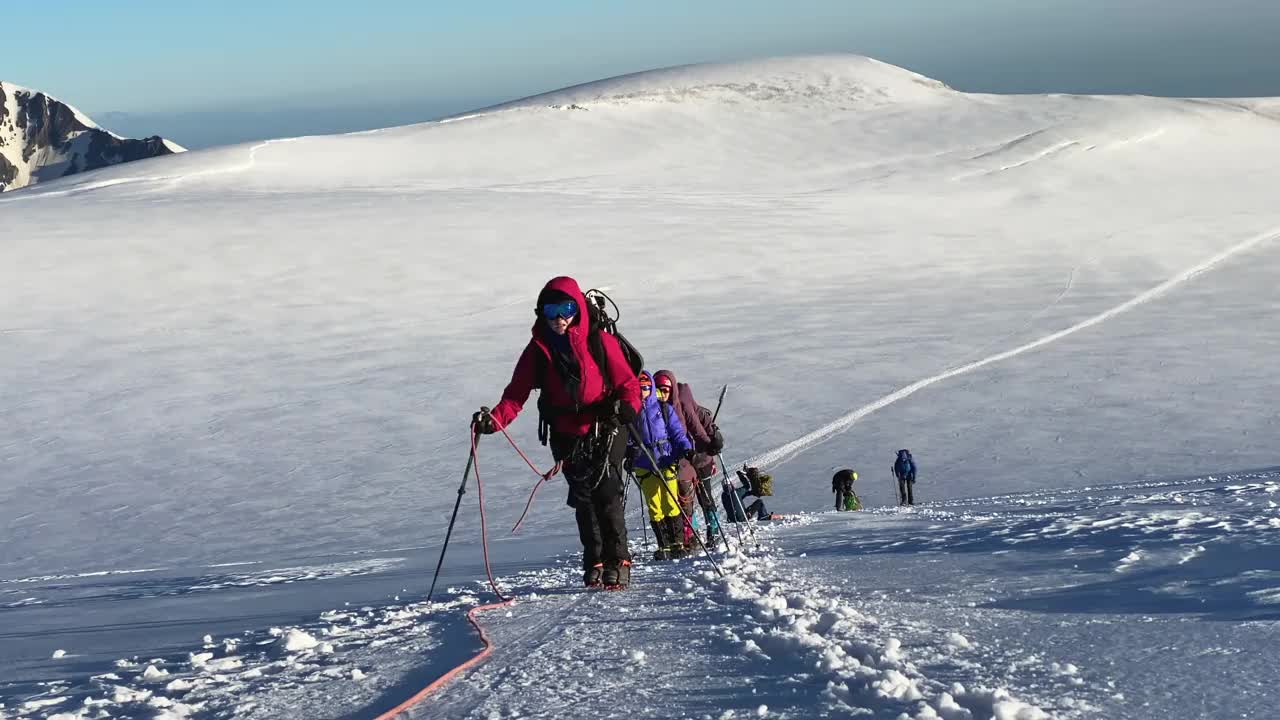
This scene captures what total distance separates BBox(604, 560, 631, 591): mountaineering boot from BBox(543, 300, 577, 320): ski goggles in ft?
3.89

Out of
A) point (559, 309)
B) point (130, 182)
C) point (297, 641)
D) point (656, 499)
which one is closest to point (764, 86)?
point (130, 182)

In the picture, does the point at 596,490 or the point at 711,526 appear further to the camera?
the point at 711,526

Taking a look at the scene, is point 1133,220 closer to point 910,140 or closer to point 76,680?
point 910,140

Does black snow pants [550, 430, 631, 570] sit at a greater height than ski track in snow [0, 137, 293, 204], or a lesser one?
lesser

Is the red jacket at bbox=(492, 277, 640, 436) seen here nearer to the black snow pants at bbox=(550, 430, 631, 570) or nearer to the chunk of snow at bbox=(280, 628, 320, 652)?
the black snow pants at bbox=(550, 430, 631, 570)

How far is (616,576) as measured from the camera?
221 inches

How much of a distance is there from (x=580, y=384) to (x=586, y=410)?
0.15 meters

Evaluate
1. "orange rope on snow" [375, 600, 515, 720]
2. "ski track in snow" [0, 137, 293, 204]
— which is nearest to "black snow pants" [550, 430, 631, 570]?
"orange rope on snow" [375, 600, 515, 720]

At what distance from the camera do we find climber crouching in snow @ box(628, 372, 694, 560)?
702 centimetres

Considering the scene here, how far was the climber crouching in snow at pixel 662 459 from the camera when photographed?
7016 mm

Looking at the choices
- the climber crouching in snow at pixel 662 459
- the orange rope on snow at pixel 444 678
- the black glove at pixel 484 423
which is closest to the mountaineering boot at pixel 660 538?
the climber crouching in snow at pixel 662 459

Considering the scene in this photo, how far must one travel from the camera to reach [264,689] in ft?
13.6

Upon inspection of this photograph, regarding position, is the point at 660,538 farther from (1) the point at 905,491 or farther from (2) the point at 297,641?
(1) the point at 905,491

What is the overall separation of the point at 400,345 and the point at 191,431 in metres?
4.94
